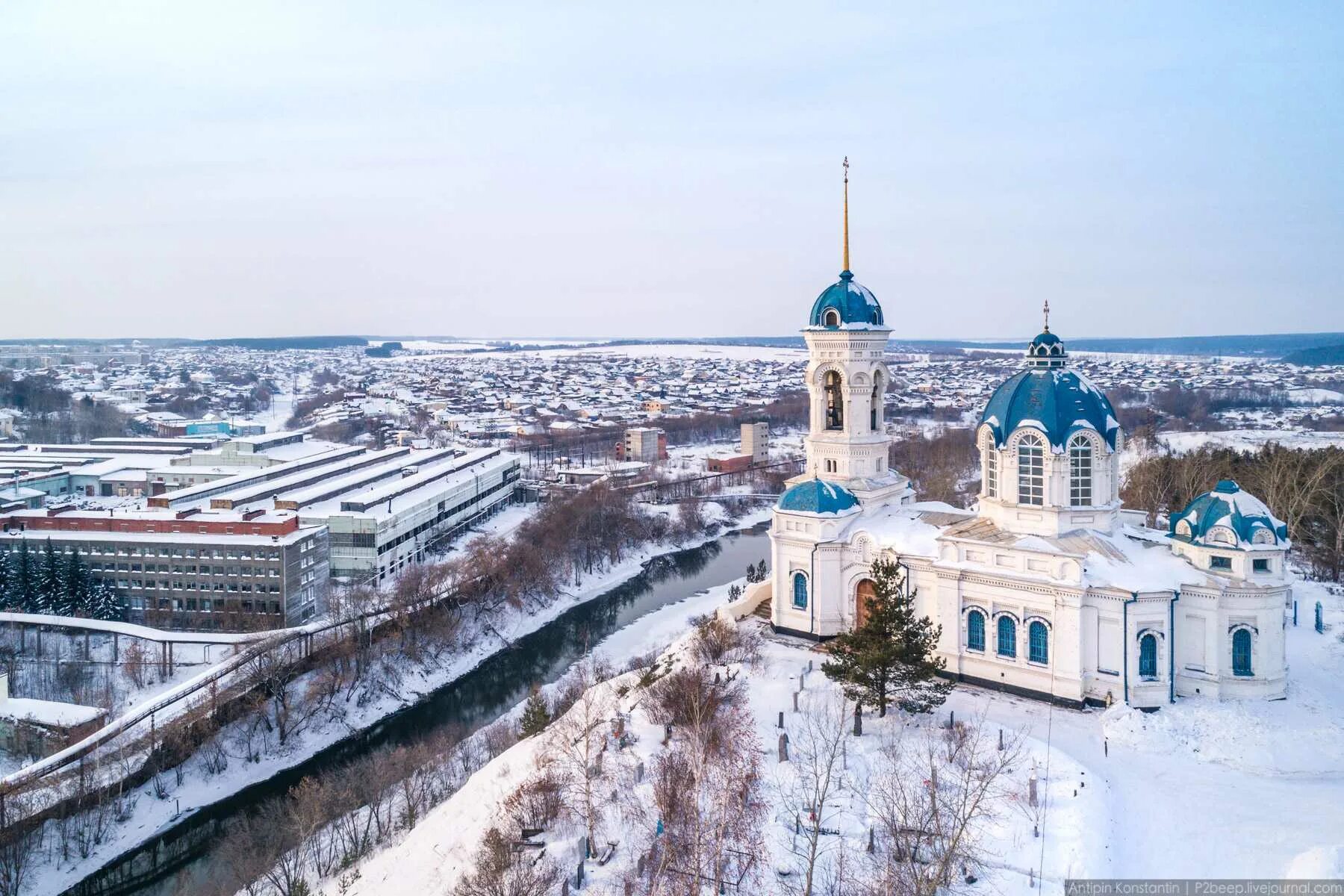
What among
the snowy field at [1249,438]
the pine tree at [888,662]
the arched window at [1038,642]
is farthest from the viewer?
the snowy field at [1249,438]

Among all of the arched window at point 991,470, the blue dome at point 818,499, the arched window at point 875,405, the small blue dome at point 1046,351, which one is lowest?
the blue dome at point 818,499

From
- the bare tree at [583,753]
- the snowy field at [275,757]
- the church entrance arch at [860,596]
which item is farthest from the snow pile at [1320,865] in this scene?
the snowy field at [275,757]

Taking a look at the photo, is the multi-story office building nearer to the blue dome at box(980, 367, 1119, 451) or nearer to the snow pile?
the blue dome at box(980, 367, 1119, 451)

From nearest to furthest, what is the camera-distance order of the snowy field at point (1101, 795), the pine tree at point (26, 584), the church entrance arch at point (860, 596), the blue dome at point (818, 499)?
1. the snowy field at point (1101, 795)
2. the church entrance arch at point (860, 596)
3. the blue dome at point (818, 499)
4. the pine tree at point (26, 584)

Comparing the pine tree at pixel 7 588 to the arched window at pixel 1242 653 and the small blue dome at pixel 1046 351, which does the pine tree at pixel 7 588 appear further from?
the arched window at pixel 1242 653

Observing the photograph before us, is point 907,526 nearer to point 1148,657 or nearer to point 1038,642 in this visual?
point 1038,642

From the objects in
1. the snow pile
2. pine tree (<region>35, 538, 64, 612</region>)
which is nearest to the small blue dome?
the snow pile
